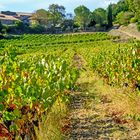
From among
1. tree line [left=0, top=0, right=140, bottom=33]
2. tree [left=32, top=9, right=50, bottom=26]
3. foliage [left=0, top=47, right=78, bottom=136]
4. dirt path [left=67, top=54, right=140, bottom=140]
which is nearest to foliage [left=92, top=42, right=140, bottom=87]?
dirt path [left=67, top=54, right=140, bottom=140]

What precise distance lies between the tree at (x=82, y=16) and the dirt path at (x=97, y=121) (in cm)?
10903

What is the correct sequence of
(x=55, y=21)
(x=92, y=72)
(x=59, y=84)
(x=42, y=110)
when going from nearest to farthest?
(x=42, y=110) → (x=59, y=84) → (x=92, y=72) → (x=55, y=21)

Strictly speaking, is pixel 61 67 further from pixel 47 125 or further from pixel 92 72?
pixel 92 72

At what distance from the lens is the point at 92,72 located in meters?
24.5

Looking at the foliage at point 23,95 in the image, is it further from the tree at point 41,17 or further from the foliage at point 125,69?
the tree at point 41,17

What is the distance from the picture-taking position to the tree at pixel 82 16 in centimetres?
12756

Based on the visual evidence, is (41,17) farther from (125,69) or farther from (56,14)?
(125,69)

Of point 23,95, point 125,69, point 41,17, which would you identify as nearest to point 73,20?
point 41,17

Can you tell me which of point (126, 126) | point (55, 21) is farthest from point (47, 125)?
point (55, 21)

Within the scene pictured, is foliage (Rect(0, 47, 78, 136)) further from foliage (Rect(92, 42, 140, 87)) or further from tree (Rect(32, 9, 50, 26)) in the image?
tree (Rect(32, 9, 50, 26))

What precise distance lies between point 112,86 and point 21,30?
90306mm

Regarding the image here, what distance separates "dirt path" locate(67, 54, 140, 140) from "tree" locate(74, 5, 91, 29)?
358 ft

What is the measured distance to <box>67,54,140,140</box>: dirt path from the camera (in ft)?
32.0

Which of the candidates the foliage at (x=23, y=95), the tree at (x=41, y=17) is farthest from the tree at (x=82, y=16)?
the foliage at (x=23, y=95)
